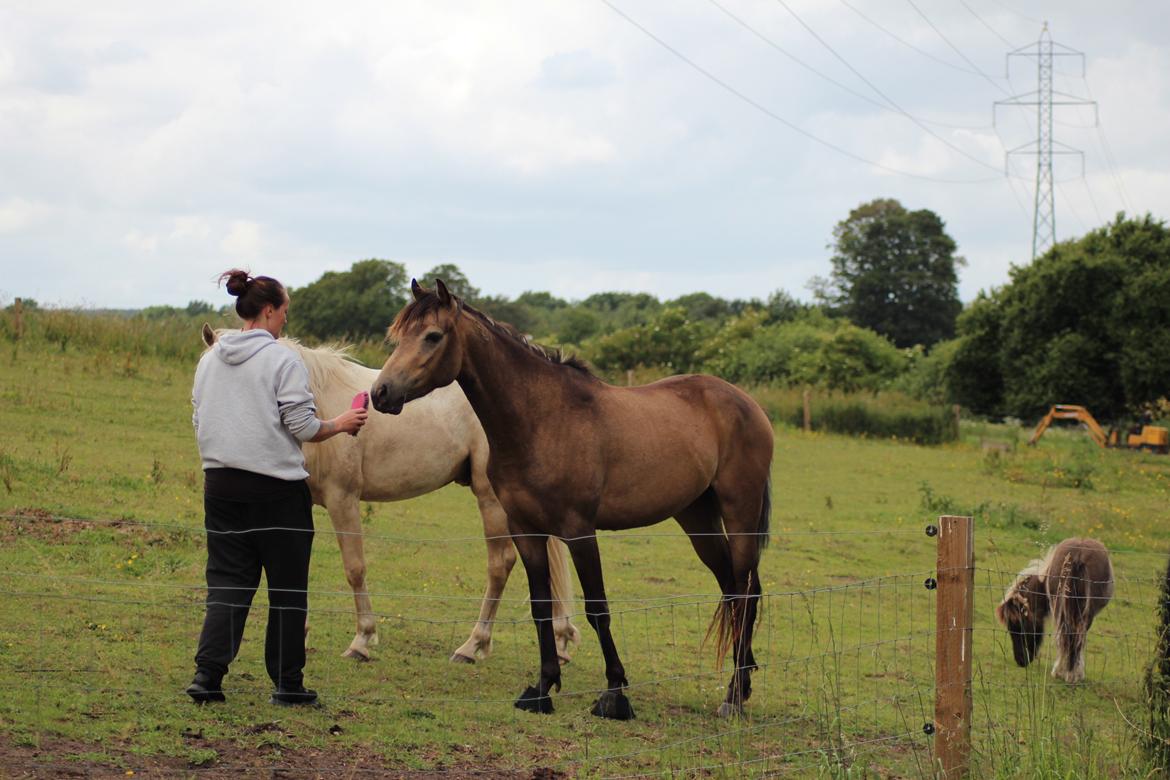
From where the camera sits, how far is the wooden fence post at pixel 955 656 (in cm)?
478

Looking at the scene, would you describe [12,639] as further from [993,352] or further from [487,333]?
[993,352]

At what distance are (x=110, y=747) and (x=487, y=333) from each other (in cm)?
280

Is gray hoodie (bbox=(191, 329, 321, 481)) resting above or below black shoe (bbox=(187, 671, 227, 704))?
above

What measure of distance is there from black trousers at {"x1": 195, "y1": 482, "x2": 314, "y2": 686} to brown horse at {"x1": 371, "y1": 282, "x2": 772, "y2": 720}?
0.78 m

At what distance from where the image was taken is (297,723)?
17.8 ft

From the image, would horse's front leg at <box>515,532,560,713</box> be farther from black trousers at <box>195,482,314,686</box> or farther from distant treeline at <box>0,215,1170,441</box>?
distant treeline at <box>0,215,1170,441</box>

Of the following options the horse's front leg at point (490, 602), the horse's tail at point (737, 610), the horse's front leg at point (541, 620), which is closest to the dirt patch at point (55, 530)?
the horse's front leg at point (490, 602)

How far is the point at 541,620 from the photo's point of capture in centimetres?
618

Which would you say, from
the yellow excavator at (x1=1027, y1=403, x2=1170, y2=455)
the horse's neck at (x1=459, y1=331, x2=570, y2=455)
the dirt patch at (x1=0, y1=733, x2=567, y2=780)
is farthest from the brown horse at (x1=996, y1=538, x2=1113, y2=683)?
the yellow excavator at (x1=1027, y1=403, x2=1170, y2=455)

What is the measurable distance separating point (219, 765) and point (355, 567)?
259 centimetres

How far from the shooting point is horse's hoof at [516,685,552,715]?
616 centimetres

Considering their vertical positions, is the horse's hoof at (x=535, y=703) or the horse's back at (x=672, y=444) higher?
the horse's back at (x=672, y=444)

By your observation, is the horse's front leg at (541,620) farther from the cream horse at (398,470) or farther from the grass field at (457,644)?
the cream horse at (398,470)

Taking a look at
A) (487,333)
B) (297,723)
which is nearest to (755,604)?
(487,333)
